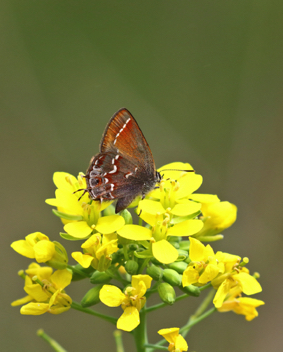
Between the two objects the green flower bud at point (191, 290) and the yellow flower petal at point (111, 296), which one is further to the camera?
the green flower bud at point (191, 290)

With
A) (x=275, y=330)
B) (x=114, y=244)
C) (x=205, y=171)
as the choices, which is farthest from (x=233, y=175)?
(x=114, y=244)

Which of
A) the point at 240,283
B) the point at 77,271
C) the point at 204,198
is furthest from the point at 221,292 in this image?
the point at 77,271

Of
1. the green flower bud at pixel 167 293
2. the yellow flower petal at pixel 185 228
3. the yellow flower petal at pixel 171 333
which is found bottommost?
the yellow flower petal at pixel 171 333

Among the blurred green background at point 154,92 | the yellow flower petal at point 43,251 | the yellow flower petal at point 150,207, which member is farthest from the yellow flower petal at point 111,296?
the blurred green background at point 154,92

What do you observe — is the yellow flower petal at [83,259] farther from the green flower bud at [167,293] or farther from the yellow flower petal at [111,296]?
the green flower bud at [167,293]

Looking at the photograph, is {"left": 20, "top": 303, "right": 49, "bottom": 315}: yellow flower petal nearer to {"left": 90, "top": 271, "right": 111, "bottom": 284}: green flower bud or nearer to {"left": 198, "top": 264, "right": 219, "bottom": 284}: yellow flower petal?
{"left": 90, "top": 271, "right": 111, "bottom": 284}: green flower bud

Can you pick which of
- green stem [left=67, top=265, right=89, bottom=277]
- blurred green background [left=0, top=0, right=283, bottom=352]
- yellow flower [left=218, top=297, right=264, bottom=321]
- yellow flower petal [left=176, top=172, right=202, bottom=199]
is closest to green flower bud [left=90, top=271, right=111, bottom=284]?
green stem [left=67, top=265, right=89, bottom=277]

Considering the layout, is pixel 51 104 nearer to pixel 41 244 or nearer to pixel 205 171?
pixel 205 171
